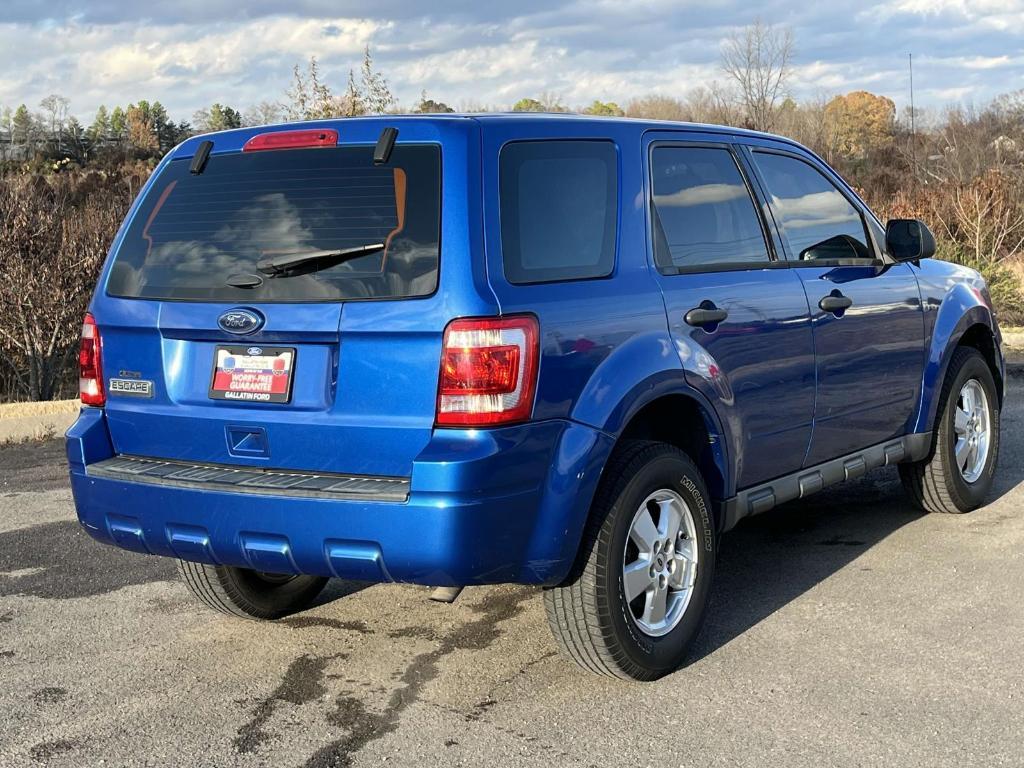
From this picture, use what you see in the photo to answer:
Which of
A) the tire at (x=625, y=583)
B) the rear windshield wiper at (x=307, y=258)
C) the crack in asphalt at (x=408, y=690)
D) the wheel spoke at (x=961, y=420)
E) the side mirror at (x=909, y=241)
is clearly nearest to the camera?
the crack in asphalt at (x=408, y=690)

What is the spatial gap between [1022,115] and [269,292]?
49.4 metres

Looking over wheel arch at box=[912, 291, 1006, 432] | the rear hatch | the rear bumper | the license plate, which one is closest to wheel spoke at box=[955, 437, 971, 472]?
wheel arch at box=[912, 291, 1006, 432]

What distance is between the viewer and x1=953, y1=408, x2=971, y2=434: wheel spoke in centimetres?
649

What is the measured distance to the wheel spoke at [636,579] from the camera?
4.19m

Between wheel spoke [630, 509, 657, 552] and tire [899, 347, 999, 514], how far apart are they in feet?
8.51

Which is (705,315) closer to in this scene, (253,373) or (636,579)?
(636,579)

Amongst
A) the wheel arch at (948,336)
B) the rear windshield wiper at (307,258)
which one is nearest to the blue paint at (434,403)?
the rear windshield wiper at (307,258)

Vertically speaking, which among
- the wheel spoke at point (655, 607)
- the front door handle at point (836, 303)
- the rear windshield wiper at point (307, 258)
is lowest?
the wheel spoke at point (655, 607)

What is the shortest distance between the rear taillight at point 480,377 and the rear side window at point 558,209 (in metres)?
0.23

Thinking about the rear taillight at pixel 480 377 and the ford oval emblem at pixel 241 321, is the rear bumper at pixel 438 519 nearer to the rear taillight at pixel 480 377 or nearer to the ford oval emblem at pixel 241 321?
the rear taillight at pixel 480 377

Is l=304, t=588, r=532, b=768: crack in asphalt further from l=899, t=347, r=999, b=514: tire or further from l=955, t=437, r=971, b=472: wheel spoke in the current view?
l=955, t=437, r=971, b=472: wheel spoke

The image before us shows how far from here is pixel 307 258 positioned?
3.94 m

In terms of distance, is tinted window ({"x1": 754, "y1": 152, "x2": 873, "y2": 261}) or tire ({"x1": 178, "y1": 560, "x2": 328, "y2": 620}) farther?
tinted window ({"x1": 754, "y1": 152, "x2": 873, "y2": 261})

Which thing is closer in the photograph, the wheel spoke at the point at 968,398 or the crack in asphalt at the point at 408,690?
the crack in asphalt at the point at 408,690
